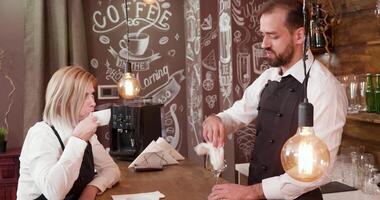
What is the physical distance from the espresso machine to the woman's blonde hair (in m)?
1.11

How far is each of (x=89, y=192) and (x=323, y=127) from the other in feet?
3.96

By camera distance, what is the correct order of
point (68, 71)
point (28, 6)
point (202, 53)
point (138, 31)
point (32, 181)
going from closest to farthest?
point (32, 181)
point (68, 71)
point (202, 53)
point (28, 6)
point (138, 31)

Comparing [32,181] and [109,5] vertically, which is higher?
[109,5]

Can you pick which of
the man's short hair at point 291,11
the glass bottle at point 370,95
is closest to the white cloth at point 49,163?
the man's short hair at point 291,11

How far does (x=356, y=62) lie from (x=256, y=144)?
1260 mm

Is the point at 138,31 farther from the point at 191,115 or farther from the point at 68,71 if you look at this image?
the point at 68,71

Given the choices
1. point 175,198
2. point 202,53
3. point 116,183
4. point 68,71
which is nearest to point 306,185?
point 175,198

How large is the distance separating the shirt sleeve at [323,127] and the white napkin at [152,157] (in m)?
1.11

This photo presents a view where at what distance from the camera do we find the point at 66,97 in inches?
89.5

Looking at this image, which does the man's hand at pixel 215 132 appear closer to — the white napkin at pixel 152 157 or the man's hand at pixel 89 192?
the man's hand at pixel 89 192

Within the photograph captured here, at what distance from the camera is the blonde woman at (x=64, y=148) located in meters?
2.09

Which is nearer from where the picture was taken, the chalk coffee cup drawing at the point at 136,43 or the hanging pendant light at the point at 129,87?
the hanging pendant light at the point at 129,87

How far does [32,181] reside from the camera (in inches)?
84.8

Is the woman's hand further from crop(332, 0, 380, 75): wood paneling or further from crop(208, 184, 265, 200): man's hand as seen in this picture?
crop(332, 0, 380, 75): wood paneling
